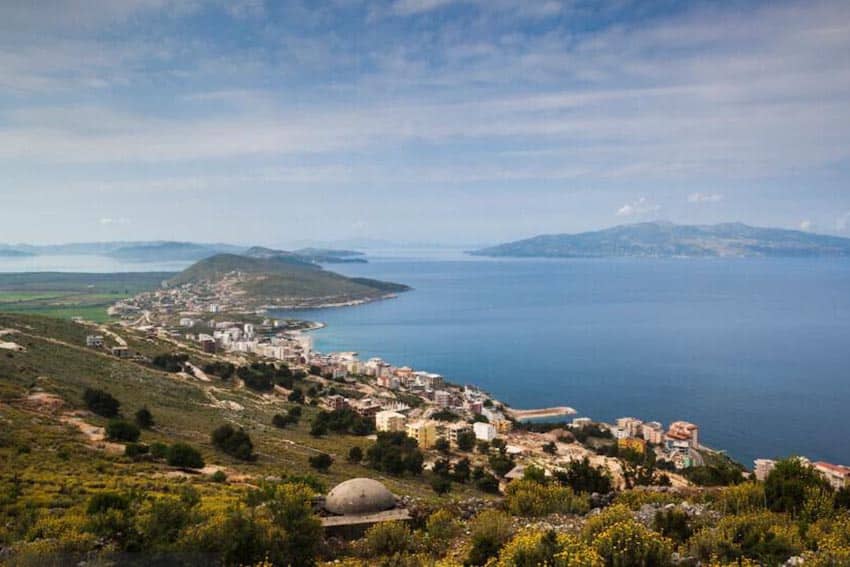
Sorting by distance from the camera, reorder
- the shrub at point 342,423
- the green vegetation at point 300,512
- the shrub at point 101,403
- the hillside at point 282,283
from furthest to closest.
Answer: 1. the hillside at point 282,283
2. the shrub at point 342,423
3. the shrub at point 101,403
4. the green vegetation at point 300,512

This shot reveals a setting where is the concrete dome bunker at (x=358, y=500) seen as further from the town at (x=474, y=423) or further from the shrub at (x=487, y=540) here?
the town at (x=474, y=423)

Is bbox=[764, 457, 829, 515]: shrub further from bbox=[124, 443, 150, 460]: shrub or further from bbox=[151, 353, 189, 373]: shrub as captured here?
bbox=[151, 353, 189, 373]: shrub

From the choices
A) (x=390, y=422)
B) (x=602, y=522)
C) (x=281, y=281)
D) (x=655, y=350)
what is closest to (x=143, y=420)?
(x=602, y=522)

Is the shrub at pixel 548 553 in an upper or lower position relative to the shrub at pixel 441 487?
upper

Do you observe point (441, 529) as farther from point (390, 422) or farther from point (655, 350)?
point (655, 350)

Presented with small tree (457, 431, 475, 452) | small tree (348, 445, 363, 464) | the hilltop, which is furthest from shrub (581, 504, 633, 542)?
the hilltop

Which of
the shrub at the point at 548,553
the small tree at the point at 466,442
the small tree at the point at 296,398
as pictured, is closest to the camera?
the shrub at the point at 548,553

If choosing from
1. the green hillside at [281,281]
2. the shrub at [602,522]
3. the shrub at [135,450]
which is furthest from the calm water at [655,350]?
the shrub at [135,450]
